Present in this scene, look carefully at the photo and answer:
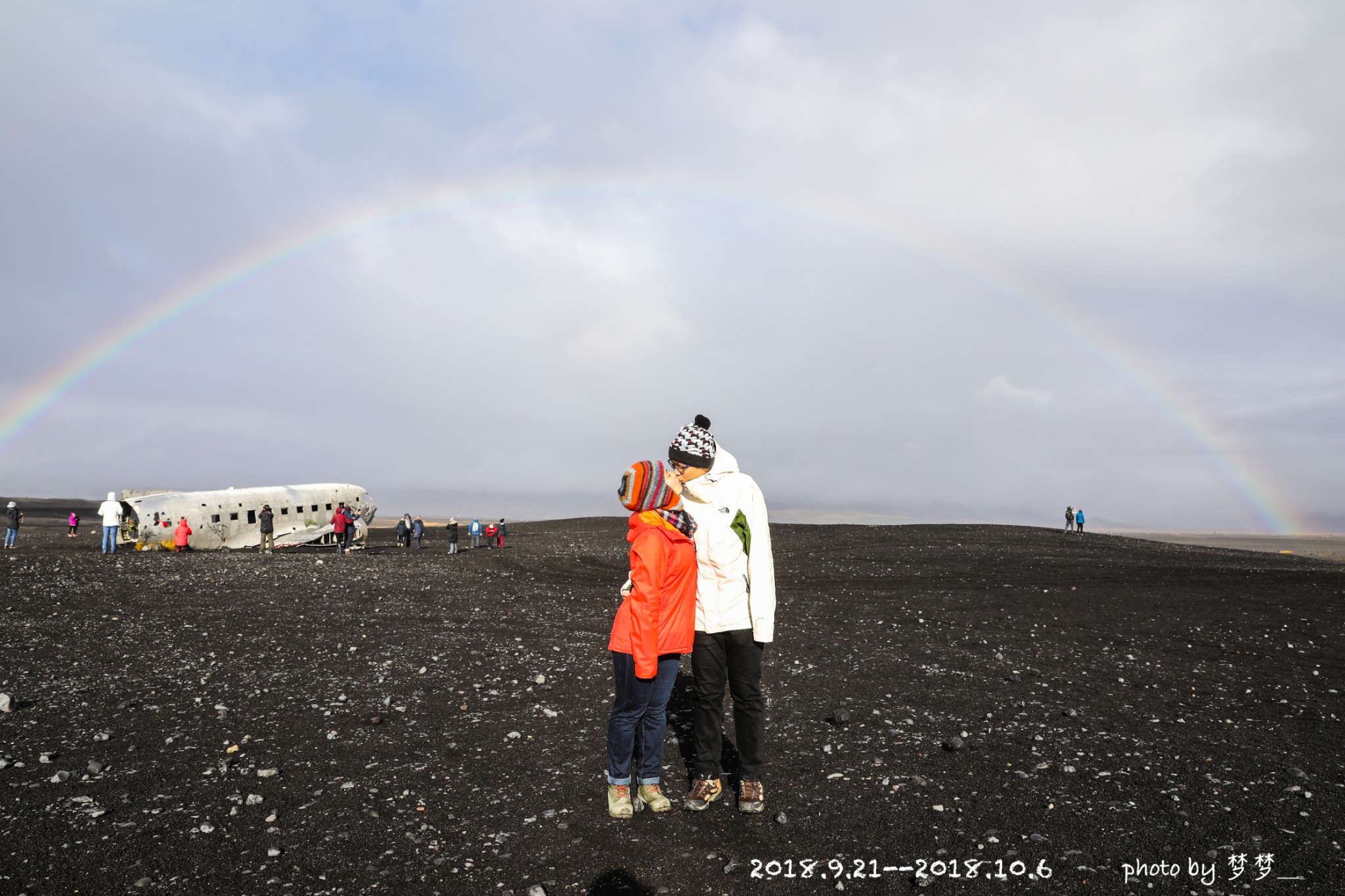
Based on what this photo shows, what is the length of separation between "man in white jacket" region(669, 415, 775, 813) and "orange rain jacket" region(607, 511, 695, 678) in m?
0.25

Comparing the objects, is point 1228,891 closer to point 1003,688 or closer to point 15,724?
point 1003,688

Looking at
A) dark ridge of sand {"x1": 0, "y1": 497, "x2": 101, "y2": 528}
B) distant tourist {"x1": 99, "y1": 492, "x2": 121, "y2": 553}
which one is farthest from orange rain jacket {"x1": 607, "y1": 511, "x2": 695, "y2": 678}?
dark ridge of sand {"x1": 0, "y1": 497, "x2": 101, "y2": 528}

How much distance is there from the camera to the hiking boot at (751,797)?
22.6ft

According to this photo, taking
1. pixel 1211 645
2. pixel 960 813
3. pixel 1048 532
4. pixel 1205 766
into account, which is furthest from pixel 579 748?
pixel 1048 532

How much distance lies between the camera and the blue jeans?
6.56 metres

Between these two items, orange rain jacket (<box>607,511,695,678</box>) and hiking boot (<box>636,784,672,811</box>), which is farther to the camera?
hiking boot (<box>636,784,672,811</box>)

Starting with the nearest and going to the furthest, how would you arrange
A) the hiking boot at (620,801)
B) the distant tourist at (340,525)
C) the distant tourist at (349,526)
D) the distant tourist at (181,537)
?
the hiking boot at (620,801)
the distant tourist at (181,537)
the distant tourist at (340,525)
the distant tourist at (349,526)

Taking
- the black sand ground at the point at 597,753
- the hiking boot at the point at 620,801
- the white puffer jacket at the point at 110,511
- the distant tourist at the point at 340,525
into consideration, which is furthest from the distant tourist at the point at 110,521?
the hiking boot at the point at 620,801

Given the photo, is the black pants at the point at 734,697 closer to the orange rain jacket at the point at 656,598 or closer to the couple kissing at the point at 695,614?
the couple kissing at the point at 695,614

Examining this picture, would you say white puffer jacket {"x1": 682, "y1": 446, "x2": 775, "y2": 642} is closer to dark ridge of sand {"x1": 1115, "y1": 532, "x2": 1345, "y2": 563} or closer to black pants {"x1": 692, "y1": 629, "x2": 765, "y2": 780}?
black pants {"x1": 692, "y1": 629, "x2": 765, "y2": 780}

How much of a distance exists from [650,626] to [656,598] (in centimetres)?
25

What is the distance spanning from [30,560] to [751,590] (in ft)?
104

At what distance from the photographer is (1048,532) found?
184ft

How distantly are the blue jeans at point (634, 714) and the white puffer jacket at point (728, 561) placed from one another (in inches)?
23.4
